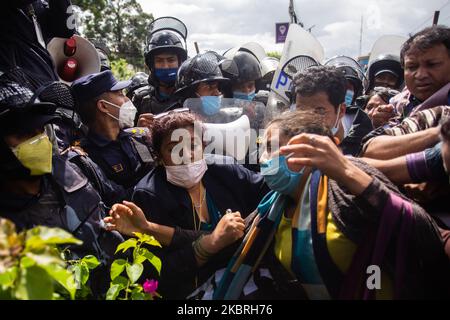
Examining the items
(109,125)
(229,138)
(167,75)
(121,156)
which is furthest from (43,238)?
(167,75)

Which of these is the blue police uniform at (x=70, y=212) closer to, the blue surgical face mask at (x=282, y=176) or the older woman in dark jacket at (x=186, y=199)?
the older woman in dark jacket at (x=186, y=199)

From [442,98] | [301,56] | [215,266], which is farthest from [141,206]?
[301,56]

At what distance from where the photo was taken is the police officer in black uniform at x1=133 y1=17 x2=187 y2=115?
13.4 feet

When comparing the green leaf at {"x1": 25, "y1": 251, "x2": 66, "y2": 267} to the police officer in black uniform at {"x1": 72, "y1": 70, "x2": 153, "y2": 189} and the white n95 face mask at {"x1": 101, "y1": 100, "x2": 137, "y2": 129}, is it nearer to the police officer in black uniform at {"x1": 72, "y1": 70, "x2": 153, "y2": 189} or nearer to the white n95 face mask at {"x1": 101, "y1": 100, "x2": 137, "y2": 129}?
the police officer in black uniform at {"x1": 72, "y1": 70, "x2": 153, "y2": 189}

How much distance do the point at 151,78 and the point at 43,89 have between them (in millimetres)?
2214

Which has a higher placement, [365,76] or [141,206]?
[365,76]

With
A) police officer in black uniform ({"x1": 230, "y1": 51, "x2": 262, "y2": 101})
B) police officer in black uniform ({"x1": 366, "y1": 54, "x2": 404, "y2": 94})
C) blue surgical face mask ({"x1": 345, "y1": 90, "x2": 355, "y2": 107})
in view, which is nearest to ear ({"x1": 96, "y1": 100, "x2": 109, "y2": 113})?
police officer in black uniform ({"x1": 230, "y1": 51, "x2": 262, "y2": 101})

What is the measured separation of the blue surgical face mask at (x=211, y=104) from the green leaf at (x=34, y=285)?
226cm

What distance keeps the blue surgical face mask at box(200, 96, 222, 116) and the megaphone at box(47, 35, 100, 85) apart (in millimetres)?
1271

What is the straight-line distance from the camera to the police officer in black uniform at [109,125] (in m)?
2.84

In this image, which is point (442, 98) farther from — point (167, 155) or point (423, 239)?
point (167, 155)

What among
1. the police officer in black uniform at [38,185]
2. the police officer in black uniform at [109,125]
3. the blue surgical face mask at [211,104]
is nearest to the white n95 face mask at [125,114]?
the police officer in black uniform at [109,125]

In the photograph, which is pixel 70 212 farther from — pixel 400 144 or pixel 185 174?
pixel 400 144

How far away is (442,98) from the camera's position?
1.68m
